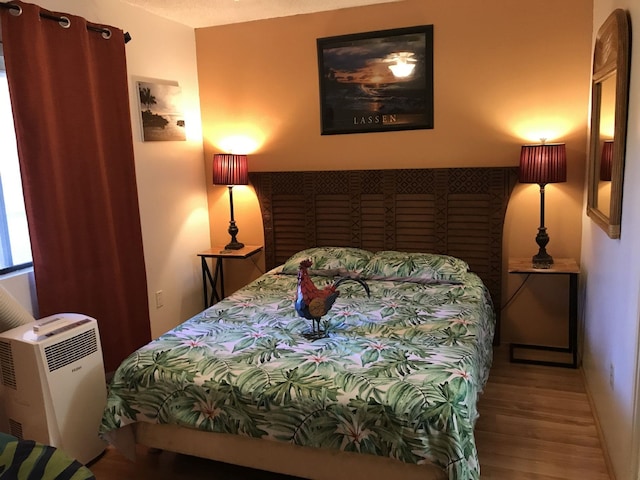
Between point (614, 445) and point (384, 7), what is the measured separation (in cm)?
284

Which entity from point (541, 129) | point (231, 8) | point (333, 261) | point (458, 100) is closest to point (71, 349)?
point (333, 261)

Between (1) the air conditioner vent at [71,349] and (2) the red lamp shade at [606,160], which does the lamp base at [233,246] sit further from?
(2) the red lamp shade at [606,160]

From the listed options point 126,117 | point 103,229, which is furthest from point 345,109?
point 103,229

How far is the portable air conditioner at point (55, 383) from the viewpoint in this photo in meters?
2.13

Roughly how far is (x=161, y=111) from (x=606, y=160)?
2.69m

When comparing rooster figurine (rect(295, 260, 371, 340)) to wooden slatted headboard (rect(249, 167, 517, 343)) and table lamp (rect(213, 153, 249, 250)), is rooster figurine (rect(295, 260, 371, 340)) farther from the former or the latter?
table lamp (rect(213, 153, 249, 250))

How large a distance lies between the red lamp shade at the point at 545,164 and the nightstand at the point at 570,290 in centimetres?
51

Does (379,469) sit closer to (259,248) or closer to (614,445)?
(614,445)

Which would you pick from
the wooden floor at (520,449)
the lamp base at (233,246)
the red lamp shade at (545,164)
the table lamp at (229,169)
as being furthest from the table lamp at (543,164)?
the lamp base at (233,246)

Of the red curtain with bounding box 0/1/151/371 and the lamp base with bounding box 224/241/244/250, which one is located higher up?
the red curtain with bounding box 0/1/151/371

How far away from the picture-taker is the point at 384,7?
340cm

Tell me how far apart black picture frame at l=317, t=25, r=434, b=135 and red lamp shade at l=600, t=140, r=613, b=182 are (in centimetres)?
118

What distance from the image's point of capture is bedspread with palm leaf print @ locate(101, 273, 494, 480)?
68.9 inches

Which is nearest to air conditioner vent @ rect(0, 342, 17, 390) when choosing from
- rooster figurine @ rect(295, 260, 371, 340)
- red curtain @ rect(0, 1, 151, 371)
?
red curtain @ rect(0, 1, 151, 371)
